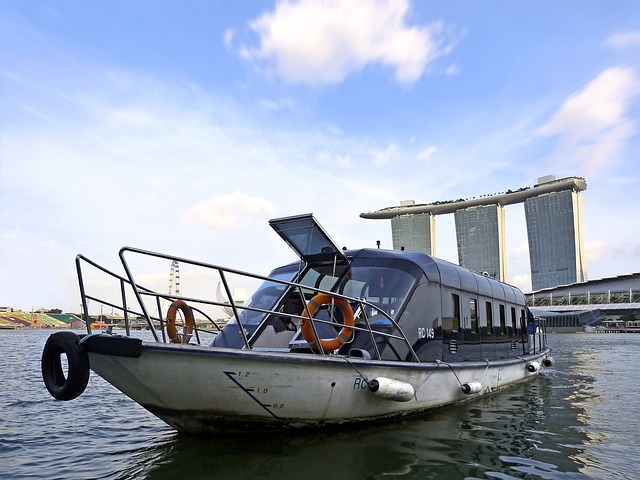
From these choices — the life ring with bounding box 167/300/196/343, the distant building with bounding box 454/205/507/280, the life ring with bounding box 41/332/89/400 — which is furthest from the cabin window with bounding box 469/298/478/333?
the distant building with bounding box 454/205/507/280

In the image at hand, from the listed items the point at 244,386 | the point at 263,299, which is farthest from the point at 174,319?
the point at 244,386

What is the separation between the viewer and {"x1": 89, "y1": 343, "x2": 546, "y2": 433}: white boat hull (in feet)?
19.4

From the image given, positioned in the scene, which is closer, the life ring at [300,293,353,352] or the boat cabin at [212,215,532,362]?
the life ring at [300,293,353,352]

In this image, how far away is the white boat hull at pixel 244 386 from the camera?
5902 mm

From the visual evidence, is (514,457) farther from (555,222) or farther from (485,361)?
(555,222)

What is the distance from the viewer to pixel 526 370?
13984mm

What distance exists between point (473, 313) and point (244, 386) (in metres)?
6.44

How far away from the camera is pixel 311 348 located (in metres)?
7.47

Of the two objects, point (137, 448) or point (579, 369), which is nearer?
point (137, 448)

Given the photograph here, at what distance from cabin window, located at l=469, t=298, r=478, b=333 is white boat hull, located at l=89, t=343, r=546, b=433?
11.5ft

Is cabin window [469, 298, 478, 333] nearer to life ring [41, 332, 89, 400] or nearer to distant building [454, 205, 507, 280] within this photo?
life ring [41, 332, 89, 400]

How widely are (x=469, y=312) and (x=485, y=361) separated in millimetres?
1167

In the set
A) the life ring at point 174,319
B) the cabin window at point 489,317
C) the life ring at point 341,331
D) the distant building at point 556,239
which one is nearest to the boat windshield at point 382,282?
the life ring at point 341,331

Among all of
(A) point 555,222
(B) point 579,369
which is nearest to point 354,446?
(B) point 579,369
